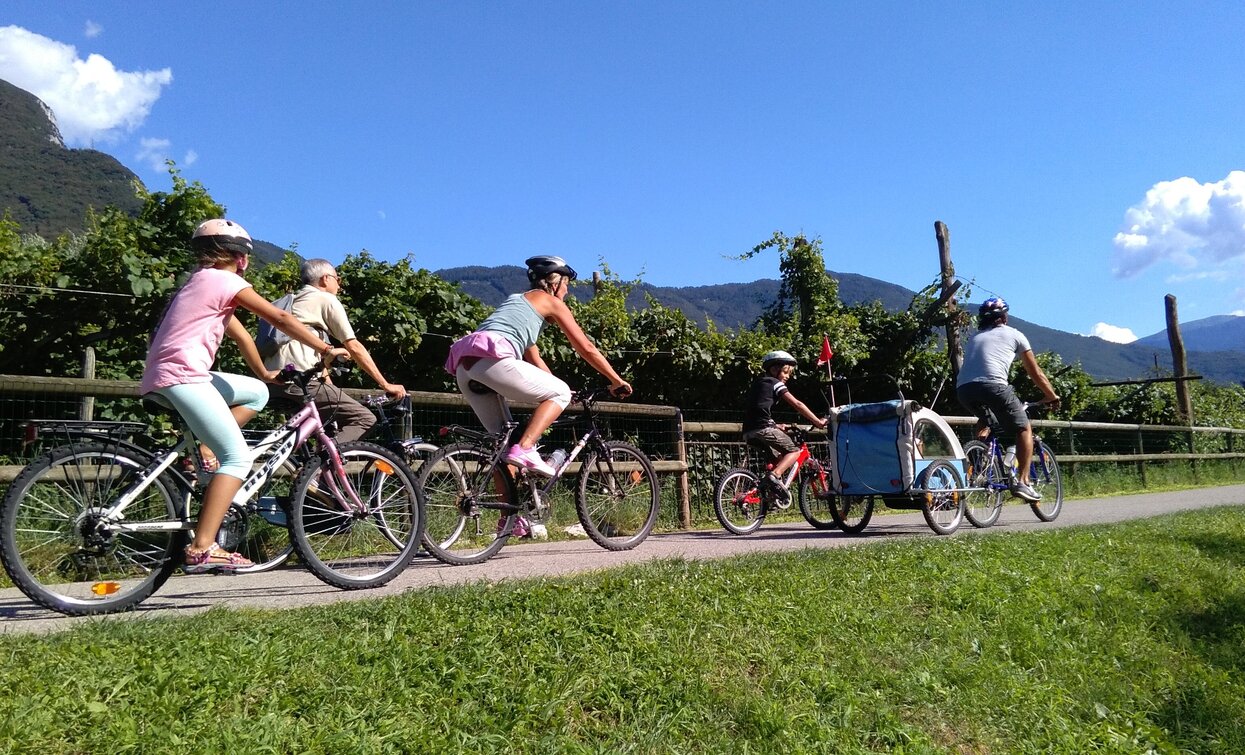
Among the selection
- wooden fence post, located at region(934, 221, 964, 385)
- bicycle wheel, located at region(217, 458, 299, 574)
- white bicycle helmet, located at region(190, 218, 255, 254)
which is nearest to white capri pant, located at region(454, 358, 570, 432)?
bicycle wheel, located at region(217, 458, 299, 574)

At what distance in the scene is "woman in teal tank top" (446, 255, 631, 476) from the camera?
517cm

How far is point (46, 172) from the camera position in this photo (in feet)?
386

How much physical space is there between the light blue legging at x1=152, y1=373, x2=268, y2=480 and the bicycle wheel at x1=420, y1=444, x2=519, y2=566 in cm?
130

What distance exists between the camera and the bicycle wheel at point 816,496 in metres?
7.77

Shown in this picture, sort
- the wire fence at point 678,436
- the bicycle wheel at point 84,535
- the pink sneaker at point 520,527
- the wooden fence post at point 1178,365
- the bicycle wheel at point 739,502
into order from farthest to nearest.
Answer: the wooden fence post at point 1178,365 < the bicycle wheel at point 739,502 < the pink sneaker at point 520,527 < the wire fence at point 678,436 < the bicycle wheel at point 84,535

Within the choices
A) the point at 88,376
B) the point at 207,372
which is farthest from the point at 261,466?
the point at 88,376

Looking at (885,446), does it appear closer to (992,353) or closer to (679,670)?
(992,353)

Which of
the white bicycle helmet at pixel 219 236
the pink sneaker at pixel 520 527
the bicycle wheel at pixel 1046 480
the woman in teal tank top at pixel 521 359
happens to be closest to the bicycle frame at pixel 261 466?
the white bicycle helmet at pixel 219 236

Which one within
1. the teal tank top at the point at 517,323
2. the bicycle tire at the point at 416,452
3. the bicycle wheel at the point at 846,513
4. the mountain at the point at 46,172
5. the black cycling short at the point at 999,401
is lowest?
the bicycle wheel at the point at 846,513

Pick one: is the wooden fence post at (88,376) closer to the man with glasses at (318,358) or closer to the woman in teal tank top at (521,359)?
the man with glasses at (318,358)

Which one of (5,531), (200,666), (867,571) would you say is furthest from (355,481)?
(867,571)

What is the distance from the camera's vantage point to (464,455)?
205 inches

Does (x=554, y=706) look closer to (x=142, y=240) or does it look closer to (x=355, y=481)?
(x=355, y=481)

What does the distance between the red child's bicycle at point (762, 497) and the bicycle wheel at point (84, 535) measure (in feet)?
15.9
